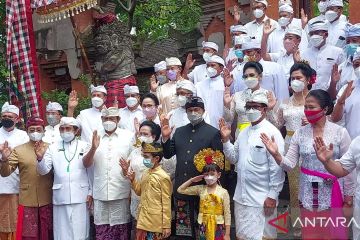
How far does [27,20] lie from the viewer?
1091 centimetres

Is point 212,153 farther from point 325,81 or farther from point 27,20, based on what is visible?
point 27,20

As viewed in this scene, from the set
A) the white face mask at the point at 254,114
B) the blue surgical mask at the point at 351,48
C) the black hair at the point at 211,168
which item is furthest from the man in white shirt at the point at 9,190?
the blue surgical mask at the point at 351,48

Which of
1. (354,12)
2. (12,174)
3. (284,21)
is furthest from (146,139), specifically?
(354,12)

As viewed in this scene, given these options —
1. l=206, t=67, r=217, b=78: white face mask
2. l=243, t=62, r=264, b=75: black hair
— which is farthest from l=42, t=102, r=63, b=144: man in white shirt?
l=243, t=62, r=264, b=75: black hair

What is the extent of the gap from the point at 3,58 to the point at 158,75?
487 centimetres

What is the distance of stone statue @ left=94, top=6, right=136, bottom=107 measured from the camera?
32.6 ft

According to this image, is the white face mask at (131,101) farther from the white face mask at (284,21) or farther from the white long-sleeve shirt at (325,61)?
the white face mask at (284,21)

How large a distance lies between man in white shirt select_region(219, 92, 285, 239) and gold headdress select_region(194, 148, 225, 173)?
0.69 ft

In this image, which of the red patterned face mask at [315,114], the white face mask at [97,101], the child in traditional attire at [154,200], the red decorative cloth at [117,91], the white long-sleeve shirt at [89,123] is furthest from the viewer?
the red decorative cloth at [117,91]

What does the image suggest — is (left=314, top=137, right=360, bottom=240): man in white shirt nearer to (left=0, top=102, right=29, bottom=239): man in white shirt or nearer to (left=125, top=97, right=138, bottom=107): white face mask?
(left=125, top=97, right=138, bottom=107): white face mask

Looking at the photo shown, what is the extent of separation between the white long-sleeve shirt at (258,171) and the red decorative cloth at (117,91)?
126 inches

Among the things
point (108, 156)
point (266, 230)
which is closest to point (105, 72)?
point (108, 156)

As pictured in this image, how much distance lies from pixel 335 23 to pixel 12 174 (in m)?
5.21

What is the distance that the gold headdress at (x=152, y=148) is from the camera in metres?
7.19
